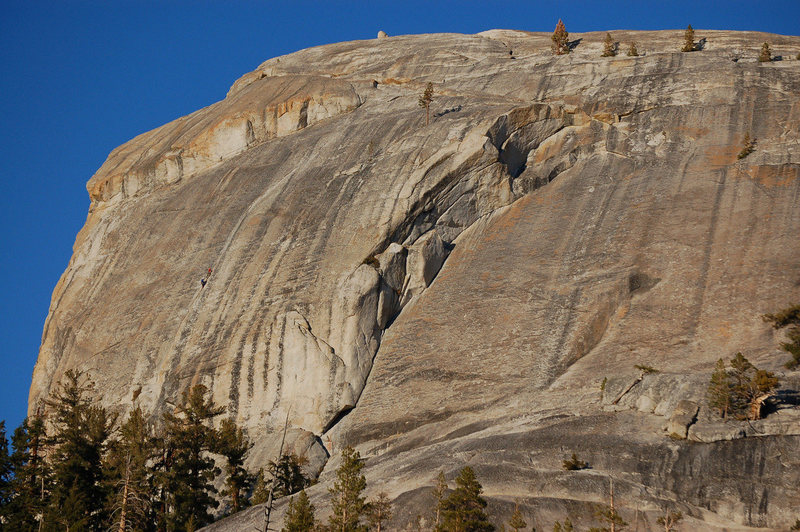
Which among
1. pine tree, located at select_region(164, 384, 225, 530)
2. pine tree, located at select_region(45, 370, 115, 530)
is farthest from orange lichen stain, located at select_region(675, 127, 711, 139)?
pine tree, located at select_region(45, 370, 115, 530)

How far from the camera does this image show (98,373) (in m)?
68.5

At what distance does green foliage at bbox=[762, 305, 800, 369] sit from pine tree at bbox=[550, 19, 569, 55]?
37.2 m

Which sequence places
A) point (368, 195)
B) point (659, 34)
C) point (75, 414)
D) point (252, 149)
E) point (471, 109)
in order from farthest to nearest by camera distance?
1. point (659, 34)
2. point (252, 149)
3. point (471, 109)
4. point (368, 195)
5. point (75, 414)

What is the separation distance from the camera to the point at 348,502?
42.1 m

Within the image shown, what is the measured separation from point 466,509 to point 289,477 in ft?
50.8

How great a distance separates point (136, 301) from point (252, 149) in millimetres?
16497

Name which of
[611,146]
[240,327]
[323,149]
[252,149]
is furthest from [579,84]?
[240,327]

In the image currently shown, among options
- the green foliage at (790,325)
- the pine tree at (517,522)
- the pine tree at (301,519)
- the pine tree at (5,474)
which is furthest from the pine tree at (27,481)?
the green foliage at (790,325)

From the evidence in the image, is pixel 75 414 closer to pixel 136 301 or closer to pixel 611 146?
pixel 136 301

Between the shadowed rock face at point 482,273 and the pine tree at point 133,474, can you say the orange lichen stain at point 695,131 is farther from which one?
the pine tree at point 133,474

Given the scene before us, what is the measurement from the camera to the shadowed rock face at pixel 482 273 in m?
46.6

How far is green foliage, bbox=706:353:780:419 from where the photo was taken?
Result: 45.4 metres

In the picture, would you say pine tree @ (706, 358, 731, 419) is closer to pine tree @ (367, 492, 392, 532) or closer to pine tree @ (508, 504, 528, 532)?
pine tree @ (508, 504, 528, 532)

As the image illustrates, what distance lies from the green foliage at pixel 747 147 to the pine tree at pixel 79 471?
4454cm
